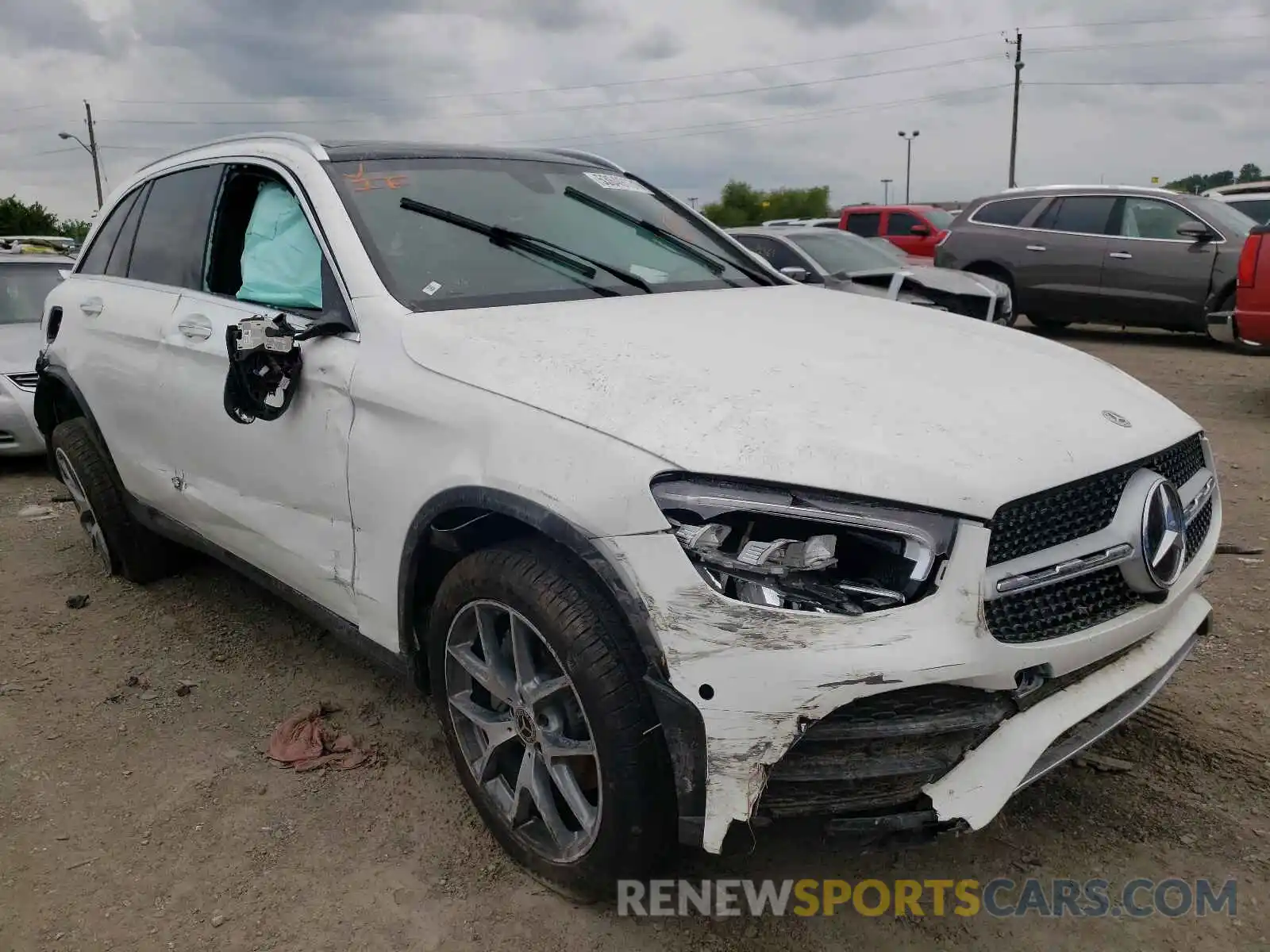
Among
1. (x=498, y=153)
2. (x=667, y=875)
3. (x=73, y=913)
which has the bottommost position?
(x=73, y=913)

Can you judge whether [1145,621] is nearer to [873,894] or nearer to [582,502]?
[873,894]

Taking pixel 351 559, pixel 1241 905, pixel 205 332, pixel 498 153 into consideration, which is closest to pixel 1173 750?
pixel 1241 905

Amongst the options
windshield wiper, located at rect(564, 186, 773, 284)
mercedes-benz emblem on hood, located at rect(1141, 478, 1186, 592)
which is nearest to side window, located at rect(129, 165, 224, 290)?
windshield wiper, located at rect(564, 186, 773, 284)

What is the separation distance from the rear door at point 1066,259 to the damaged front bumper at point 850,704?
401 inches

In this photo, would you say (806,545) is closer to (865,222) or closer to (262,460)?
(262,460)

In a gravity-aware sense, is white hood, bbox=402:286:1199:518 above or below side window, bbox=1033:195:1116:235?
below

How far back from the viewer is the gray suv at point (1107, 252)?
10461mm

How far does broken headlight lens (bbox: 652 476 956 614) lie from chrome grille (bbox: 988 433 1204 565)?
0.43 ft

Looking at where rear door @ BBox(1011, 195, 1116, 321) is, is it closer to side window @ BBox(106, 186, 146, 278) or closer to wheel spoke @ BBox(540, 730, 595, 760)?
side window @ BBox(106, 186, 146, 278)

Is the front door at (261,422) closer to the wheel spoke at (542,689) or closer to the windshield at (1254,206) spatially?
the wheel spoke at (542,689)

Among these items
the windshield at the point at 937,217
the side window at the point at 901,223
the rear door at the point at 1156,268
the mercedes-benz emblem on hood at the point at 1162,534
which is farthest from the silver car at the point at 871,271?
the side window at the point at 901,223

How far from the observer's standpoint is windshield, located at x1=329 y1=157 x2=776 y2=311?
283 centimetres

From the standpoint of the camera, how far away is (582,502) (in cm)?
205

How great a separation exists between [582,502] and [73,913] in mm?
1650
